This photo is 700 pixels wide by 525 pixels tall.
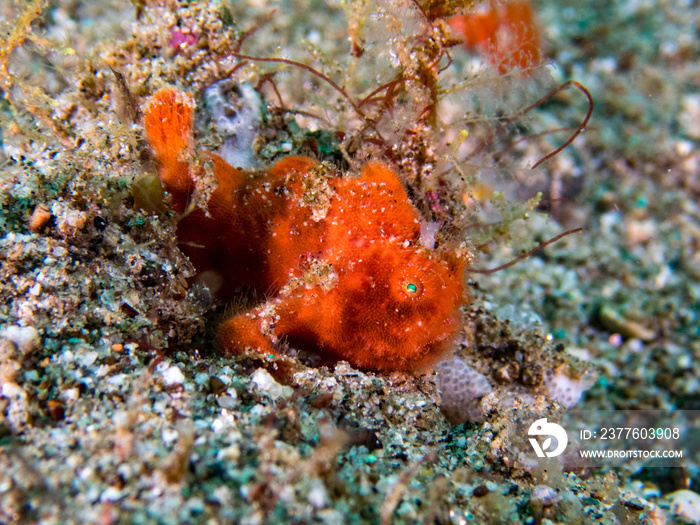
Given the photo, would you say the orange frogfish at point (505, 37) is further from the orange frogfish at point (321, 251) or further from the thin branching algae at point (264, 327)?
the orange frogfish at point (321, 251)

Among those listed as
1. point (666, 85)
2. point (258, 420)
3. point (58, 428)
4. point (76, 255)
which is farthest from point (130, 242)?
point (666, 85)

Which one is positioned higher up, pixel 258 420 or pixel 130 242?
pixel 130 242

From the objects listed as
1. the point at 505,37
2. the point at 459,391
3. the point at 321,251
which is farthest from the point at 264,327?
the point at 505,37

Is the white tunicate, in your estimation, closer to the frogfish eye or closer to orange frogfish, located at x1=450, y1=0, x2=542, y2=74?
the frogfish eye

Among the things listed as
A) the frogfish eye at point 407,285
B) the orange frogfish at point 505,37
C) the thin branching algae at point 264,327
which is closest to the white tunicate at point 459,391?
the thin branching algae at point 264,327

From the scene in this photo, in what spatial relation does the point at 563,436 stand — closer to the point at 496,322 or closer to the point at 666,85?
the point at 496,322

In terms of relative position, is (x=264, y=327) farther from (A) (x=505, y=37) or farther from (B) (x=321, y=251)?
(A) (x=505, y=37)
